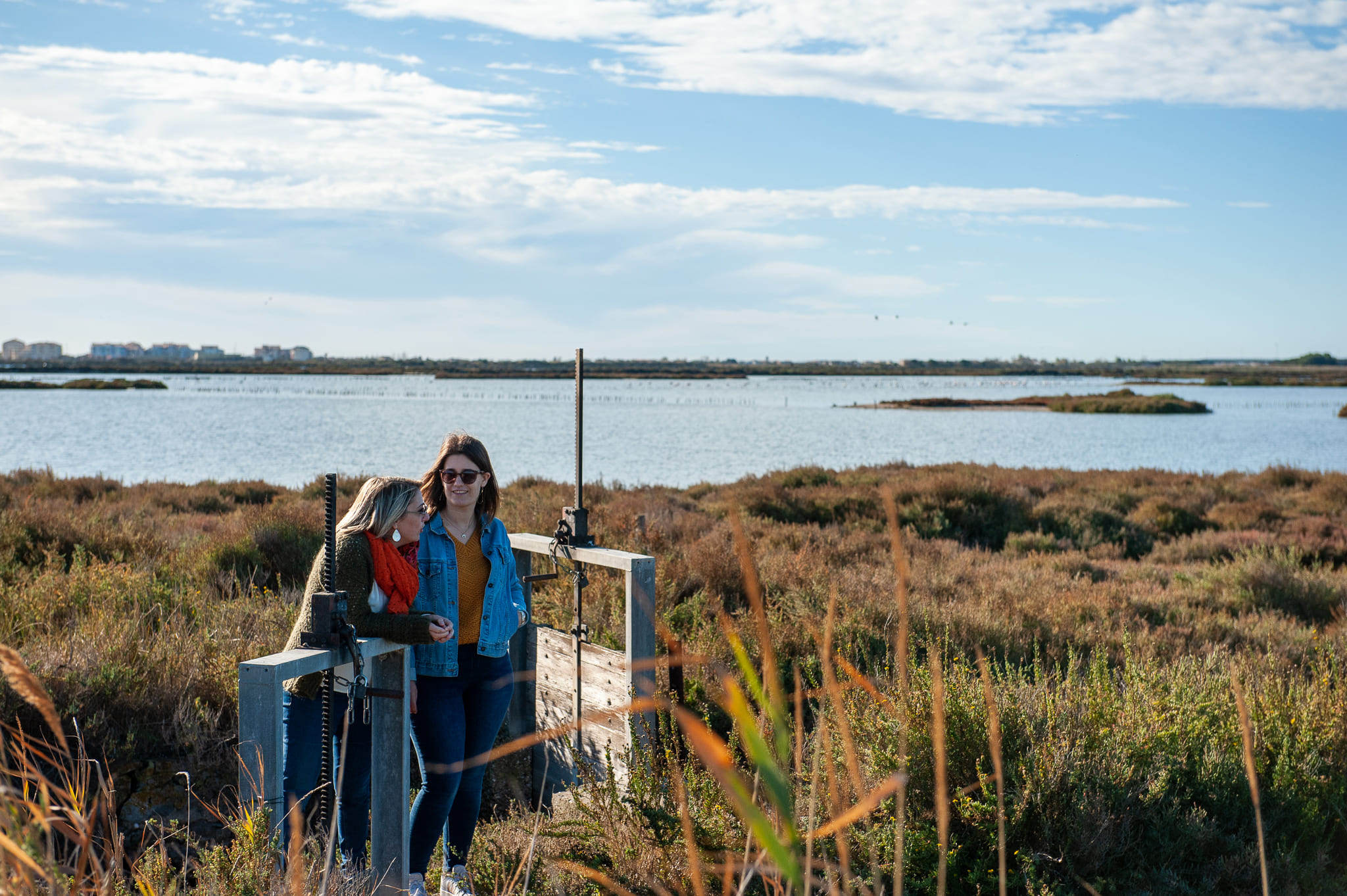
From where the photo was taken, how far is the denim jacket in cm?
387

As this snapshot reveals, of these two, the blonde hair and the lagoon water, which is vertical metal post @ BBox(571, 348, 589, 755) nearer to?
the blonde hair

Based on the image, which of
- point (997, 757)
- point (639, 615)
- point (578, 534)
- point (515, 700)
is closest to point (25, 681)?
point (997, 757)

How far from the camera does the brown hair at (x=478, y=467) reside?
3.95 metres

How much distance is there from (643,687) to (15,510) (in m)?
8.72

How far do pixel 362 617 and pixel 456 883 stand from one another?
1.32m

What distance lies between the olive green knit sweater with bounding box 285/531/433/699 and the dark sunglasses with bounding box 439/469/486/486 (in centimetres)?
47

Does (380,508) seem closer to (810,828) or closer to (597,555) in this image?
(597,555)

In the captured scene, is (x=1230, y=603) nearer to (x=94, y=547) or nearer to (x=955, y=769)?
(x=955, y=769)

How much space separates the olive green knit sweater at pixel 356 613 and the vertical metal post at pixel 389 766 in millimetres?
95

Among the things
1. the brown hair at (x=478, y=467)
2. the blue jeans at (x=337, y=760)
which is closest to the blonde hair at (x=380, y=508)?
the brown hair at (x=478, y=467)

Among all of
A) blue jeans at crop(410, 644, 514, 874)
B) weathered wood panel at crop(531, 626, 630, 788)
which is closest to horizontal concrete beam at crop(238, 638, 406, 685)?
blue jeans at crop(410, 644, 514, 874)

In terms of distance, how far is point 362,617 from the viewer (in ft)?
11.3

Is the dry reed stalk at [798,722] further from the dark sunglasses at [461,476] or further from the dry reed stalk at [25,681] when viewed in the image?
the dark sunglasses at [461,476]

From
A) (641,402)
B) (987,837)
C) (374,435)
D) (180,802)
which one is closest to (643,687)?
(987,837)
